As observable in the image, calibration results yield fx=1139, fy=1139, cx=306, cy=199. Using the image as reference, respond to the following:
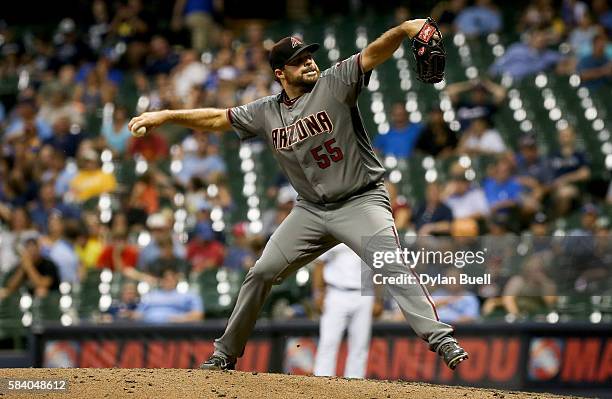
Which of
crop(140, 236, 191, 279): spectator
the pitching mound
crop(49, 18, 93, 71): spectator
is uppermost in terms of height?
crop(49, 18, 93, 71): spectator

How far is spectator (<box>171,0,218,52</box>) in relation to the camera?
15.9 meters

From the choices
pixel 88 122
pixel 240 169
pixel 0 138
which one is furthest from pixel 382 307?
pixel 0 138

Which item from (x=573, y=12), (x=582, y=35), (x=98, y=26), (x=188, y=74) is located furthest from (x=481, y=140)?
(x=98, y=26)

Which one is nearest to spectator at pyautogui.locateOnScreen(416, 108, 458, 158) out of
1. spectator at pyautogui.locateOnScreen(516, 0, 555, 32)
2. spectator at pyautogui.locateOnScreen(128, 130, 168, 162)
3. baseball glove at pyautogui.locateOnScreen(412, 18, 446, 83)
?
spectator at pyautogui.locateOnScreen(516, 0, 555, 32)

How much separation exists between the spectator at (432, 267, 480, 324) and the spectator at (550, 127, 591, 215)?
5.47 ft

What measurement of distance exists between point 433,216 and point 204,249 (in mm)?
2278

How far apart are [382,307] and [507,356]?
50.5 inches

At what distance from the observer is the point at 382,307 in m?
10.0

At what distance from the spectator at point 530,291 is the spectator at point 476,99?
10.0ft

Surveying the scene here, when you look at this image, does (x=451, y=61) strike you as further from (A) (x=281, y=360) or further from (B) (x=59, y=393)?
(B) (x=59, y=393)

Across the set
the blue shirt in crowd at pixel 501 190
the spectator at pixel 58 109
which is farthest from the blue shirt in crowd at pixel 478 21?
the spectator at pixel 58 109

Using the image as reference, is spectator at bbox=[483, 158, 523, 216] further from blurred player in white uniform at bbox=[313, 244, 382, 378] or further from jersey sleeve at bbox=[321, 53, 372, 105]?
jersey sleeve at bbox=[321, 53, 372, 105]

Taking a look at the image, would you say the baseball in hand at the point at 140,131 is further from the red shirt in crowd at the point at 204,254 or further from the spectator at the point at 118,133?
the spectator at the point at 118,133

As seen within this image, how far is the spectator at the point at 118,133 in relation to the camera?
13289 millimetres
